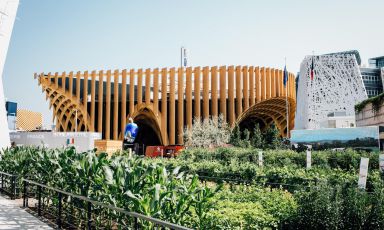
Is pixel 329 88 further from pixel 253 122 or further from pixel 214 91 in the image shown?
pixel 214 91

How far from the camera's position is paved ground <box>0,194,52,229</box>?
8328mm

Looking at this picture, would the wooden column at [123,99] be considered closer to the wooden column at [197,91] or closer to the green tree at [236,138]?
the wooden column at [197,91]

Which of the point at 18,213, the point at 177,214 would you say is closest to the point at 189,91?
the point at 18,213

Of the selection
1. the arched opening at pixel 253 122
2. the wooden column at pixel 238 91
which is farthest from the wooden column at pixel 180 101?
the arched opening at pixel 253 122

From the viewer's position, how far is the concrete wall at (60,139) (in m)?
28.2

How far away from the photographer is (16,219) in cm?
912

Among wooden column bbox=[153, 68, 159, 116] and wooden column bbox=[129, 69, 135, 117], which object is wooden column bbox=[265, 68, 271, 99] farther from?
wooden column bbox=[129, 69, 135, 117]

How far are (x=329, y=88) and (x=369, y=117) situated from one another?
5032 centimetres

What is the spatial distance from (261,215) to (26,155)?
9.12m

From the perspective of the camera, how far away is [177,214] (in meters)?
6.34

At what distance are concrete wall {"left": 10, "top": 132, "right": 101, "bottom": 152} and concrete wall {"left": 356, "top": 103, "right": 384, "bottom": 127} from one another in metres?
22.4

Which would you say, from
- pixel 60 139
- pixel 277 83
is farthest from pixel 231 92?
pixel 60 139

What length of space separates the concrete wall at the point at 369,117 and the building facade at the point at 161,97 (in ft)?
53.4

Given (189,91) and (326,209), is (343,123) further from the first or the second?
(326,209)
